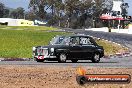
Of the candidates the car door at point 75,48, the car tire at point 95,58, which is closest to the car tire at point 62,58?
the car door at point 75,48

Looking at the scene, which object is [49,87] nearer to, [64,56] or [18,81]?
[18,81]

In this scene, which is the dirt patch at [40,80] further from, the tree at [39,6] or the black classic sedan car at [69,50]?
the tree at [39,6]

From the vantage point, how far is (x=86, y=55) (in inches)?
Answer: 955

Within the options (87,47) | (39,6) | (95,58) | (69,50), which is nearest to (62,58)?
(69,50)

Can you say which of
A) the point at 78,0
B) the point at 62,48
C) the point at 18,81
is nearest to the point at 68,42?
the point at 62,48

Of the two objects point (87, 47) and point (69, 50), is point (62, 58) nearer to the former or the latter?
point (69, 50)

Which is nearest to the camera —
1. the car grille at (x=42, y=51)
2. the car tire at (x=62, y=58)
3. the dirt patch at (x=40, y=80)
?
the dirt patch at (x=40, y=80)

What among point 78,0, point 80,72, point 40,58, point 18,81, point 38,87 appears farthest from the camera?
point 78,0

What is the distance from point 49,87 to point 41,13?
149 m

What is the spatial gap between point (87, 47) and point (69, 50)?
107cm

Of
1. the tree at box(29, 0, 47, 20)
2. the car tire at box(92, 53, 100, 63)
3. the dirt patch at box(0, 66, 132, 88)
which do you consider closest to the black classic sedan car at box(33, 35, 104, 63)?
the car tire at box(92, 53, 100, 63)

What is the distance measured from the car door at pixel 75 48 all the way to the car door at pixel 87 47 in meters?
0.21

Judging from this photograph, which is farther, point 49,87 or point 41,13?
point 41,13

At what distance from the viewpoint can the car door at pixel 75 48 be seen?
23969 mm
